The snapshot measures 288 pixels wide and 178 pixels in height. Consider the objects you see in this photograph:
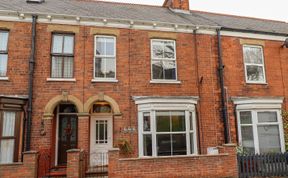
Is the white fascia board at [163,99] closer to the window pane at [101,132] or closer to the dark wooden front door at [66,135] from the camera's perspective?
the window pane at [101,132]

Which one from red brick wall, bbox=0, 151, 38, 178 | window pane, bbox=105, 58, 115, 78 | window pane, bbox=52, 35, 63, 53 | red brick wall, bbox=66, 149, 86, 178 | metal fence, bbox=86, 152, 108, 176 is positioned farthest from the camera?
window pane, bbox=105, 58, 115, 78

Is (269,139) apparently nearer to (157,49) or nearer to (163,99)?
(163,99)

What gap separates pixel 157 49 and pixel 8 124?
23.4ft

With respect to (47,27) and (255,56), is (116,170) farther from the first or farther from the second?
(255,56)

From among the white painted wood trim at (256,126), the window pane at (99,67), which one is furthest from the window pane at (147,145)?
the white painted wood trim at (256,126)

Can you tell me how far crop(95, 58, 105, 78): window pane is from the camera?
11.6 m

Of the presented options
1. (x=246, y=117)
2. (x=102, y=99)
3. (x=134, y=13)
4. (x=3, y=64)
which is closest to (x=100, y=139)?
(x=102, y=99)

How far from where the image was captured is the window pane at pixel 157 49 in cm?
1238

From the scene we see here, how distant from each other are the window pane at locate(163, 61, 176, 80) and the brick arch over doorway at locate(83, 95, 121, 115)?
2790 millimetres

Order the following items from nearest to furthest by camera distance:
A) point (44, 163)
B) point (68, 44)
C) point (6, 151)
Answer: point (6, 151), point (44, 163), point (68, 44)

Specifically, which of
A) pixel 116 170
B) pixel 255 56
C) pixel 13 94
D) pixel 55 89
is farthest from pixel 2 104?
pixel 255 56

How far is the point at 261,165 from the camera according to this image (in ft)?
32.5

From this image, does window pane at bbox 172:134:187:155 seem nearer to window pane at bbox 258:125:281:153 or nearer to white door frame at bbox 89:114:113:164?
white door frame at bbox 89:114:113:164

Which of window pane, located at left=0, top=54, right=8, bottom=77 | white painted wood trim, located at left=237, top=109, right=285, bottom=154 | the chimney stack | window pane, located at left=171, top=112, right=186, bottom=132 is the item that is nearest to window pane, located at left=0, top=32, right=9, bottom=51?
window pane, located at left=0, top=54, right=8, bottom=77
